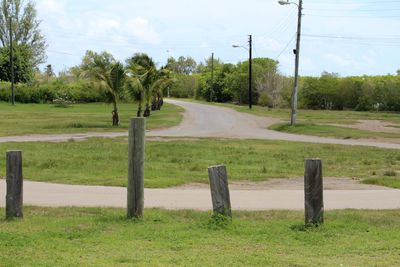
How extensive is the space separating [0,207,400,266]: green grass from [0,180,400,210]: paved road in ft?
2.95

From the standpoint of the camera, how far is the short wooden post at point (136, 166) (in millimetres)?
7898

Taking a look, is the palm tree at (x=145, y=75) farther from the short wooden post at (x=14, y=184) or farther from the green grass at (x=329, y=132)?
the short wooden post at (x=14, y=184)

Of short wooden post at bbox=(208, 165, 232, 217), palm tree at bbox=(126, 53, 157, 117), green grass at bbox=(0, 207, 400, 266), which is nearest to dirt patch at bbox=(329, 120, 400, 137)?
palm tree at bbox=(126, 53, 157, 117)

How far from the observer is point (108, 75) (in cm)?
3438

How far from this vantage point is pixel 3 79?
3061 inches

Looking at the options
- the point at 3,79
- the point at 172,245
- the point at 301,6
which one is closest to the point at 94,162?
the point at 172,245

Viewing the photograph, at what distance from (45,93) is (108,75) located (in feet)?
141

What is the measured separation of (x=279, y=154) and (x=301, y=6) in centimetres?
2011

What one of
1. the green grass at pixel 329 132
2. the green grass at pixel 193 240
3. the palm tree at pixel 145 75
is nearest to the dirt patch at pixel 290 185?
the green grass at pixel 193 240

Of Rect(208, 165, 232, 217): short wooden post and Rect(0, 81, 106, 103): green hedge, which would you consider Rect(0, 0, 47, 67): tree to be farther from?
Rect(208, 165, 232, 217): short wooden post

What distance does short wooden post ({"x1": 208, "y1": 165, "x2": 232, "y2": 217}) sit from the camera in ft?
25.2

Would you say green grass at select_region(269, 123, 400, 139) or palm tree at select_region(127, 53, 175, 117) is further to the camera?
palm tree at select_region(127, 53, 175, 117)

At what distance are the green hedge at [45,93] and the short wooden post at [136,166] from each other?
62.8 metres

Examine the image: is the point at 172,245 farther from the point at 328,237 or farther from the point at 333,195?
the point at 333,195
